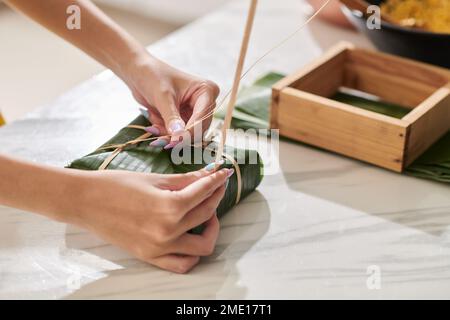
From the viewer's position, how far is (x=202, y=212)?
86cm

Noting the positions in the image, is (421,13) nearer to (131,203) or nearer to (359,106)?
(359,106)

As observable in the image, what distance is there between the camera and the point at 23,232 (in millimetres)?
Answer: 945

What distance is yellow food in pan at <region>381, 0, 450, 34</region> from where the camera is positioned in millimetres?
1385

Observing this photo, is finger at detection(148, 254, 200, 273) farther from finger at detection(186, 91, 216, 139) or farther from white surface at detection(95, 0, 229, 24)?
white surface at detection(95, 0, 229, 24)

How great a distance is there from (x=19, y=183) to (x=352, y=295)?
47cm

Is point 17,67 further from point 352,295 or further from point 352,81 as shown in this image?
point 352,295

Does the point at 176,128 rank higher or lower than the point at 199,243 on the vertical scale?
higher

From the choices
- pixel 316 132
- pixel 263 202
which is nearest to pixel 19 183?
pixel 263 202

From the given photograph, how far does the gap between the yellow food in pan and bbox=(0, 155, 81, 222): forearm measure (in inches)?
34.6

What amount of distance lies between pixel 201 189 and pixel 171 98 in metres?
0.25

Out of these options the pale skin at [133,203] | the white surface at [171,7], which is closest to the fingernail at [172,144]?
the pale skin at [133,203]

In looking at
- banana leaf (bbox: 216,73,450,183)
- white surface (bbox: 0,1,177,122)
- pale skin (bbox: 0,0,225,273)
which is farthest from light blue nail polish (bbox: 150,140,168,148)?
white surface (bbox: 0,1,177,122)

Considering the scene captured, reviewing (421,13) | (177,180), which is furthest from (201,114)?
(421,13)

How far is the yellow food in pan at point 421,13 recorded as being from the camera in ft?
4.54
